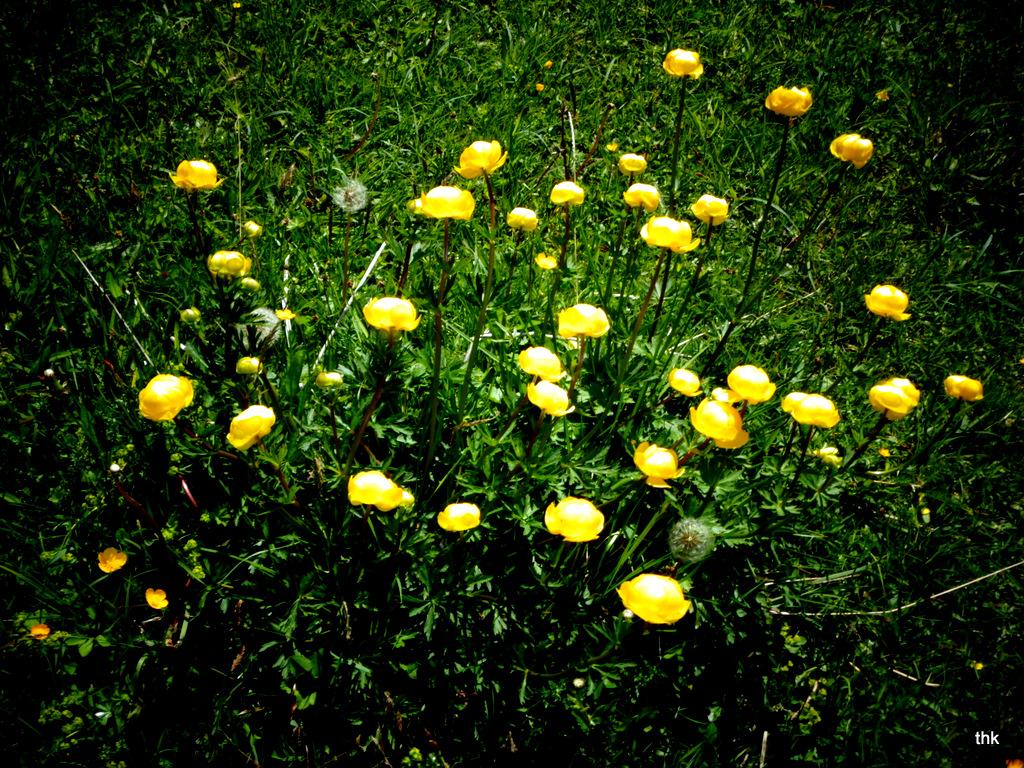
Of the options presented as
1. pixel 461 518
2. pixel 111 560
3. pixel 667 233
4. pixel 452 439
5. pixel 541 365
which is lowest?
pixel 111 560

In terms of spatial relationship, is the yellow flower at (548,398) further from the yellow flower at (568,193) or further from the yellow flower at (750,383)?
the yellow flower at (568,193)

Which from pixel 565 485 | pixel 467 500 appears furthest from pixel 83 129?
pixel 565 485

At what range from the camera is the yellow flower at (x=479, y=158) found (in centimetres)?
135

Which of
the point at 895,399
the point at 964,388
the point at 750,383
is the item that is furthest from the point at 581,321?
the point at 964,388

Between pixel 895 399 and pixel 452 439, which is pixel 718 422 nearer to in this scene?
pixel 895 399

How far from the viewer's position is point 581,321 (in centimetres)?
137

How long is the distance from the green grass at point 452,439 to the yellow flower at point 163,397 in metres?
0.18

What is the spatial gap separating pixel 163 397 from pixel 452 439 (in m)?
0.67


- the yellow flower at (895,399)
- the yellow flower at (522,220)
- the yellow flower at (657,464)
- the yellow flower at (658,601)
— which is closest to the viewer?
the yellow flower at (658,601)

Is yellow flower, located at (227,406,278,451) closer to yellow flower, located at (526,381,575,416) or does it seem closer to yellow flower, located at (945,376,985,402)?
yellow flower, located at (526,381,575,416)

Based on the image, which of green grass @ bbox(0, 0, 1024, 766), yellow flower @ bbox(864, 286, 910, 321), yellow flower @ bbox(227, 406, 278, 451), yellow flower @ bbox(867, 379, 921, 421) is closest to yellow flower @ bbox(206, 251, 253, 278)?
green grass @ bbox(0, 0, 1024, 766)

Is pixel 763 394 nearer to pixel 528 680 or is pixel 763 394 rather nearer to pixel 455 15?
pixel 528 680

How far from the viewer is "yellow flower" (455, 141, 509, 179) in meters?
1.35

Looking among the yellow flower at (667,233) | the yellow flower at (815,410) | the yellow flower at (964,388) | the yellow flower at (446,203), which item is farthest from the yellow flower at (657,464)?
the yellow flower at (964,388)
